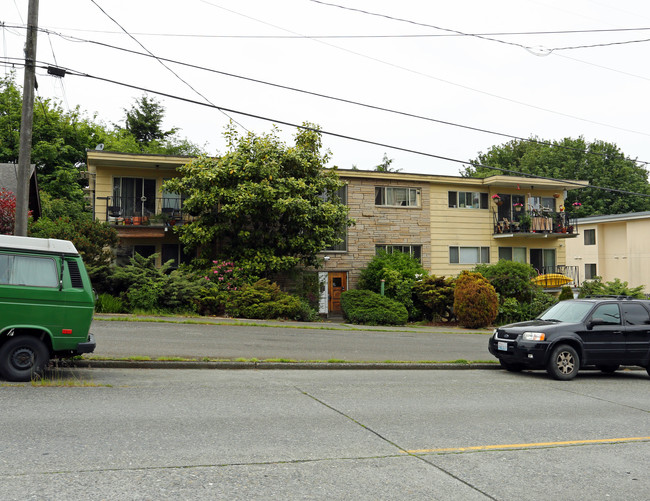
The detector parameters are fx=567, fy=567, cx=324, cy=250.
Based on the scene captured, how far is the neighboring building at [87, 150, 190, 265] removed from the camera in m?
23.0

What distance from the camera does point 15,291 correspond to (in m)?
8.86

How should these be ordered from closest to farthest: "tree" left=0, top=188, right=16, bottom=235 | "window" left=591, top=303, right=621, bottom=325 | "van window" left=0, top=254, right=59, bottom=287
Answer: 1. "van window" left=0, top=254, right=59, bottom=287
2. "window" left=591, top=303, right=621, bottom=325
3. "tree" left=0, top=188, right=16, bottom=235

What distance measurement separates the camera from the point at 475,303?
22.8 metres

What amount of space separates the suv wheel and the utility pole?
472 inches

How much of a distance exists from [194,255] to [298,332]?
9.03 meters

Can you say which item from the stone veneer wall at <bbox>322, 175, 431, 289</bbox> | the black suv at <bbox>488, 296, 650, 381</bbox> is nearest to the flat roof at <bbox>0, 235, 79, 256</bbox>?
the black suv at <bbox>488, 296, 650, 381</bbox>

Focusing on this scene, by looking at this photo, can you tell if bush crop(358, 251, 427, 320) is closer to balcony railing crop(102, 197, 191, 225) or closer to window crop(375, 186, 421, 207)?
window crop(375, 186, 421, 207)

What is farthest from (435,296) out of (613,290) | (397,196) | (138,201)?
(138,201)

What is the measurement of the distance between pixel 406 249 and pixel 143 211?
12588 millimetres

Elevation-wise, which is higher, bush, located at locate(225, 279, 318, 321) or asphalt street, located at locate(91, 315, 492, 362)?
bush, located at locate(225, 279, 318, 321)

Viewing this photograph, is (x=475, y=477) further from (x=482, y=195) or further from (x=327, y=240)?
(x=482, y=195)

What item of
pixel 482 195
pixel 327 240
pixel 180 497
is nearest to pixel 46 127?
pixel 327 240

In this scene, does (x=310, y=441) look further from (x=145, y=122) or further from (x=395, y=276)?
(x=145, y=122)

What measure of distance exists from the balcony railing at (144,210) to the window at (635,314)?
1678cm
